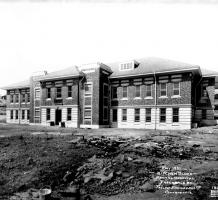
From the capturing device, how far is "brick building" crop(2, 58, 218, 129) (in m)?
17.8

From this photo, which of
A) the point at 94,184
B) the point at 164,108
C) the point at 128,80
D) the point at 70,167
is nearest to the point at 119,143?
the point at 70,167

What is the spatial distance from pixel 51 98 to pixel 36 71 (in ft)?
15.1

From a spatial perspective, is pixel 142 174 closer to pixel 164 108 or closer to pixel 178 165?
pixel 178 165

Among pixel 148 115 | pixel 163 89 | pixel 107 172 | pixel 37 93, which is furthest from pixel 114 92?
pixel 107 172

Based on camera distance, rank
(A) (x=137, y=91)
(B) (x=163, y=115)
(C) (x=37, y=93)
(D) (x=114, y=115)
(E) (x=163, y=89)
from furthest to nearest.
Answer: (C) (x=37, y=93) → (D) (x=114, y=115) → (A) (x=137, y=91) → (E) (x=163, y=89) → (B) (x=163, y=115)

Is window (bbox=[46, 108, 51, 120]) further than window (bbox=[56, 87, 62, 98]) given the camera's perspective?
Yes

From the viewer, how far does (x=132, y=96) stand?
1997cm

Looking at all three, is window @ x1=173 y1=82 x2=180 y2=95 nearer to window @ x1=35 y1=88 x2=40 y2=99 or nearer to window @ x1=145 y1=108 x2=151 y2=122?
window @ x1=145 y1=108 x2=151 y2=122

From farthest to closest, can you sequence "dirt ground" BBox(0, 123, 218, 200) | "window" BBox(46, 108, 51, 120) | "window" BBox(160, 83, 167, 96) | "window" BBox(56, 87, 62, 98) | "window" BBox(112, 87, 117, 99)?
"window" BBox(46, 108, 51, 120) → "window" BBox(56, 87, 62, 98) → "window" BBox(112, 87, 117, 99) → "window" BBox(160, 83, 167, 96) → "dirt ground" BBox(0, 123, 218, 200)

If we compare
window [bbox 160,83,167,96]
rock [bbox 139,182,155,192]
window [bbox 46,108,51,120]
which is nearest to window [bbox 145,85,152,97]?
window [bbox 160,83,167,96]

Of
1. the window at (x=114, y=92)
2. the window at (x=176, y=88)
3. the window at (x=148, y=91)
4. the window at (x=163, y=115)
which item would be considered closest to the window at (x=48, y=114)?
the window at (x=114, y=92)

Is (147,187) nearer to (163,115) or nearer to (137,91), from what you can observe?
(163,115)

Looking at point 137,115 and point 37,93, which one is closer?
point 137,115

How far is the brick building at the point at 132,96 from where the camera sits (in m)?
17.8
